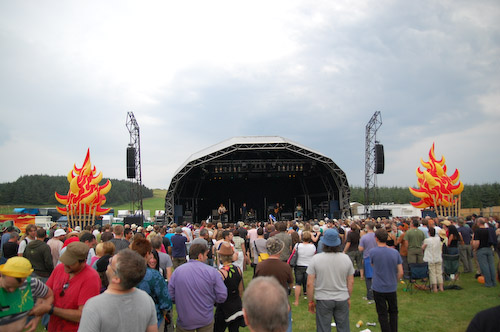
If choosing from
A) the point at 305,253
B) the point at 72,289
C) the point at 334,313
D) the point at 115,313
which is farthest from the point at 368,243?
the point at 115,313

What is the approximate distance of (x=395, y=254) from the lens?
4.53 meters

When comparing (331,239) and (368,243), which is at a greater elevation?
(331,239)

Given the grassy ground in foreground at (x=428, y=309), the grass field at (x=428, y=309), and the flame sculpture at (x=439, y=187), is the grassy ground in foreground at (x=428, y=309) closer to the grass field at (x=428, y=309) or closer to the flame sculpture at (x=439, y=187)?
the grass field at (x=428, y=309)

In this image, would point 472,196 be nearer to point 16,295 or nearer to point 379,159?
point 379,159

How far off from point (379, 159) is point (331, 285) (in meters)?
17.5

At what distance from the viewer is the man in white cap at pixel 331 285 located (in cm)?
377

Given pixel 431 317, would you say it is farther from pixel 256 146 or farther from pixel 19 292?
pixel 256 146

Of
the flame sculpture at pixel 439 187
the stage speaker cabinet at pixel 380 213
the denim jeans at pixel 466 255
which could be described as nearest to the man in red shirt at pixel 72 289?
the denim jeans at pixel 466 255

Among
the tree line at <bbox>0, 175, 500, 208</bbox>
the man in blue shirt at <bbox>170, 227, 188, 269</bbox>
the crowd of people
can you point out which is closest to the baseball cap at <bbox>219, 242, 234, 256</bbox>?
the crowd of people

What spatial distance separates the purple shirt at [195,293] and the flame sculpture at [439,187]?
19659 millimetres

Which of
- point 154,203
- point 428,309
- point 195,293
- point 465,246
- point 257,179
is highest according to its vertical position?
point 257,179

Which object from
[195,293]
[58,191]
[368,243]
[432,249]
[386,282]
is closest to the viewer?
[195,293]

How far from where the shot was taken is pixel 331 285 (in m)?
3.77

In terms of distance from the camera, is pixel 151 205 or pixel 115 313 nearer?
pixel 115 313
